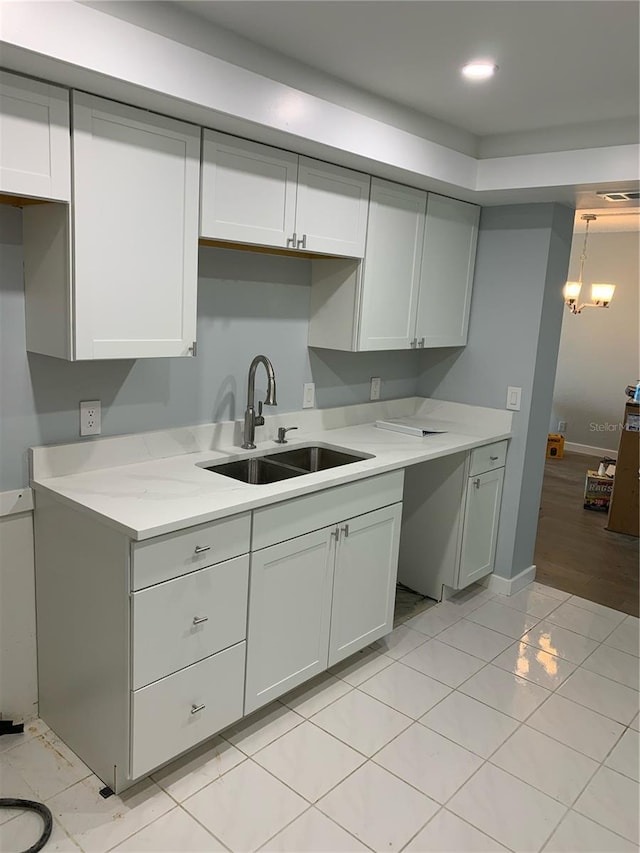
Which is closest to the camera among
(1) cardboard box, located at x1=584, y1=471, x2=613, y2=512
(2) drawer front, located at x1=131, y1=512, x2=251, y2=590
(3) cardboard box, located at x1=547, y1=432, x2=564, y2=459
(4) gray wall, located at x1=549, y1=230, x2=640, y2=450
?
(2) drawer front, located at x1=131, y1=512, x2=251, y2=590

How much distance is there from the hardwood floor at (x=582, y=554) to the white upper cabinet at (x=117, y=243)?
9.30 ft

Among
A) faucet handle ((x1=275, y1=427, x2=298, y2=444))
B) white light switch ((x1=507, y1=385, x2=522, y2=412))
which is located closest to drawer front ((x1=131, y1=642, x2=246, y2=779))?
faucet handle ((x1=275, y1=427, x2=298, y2=444))

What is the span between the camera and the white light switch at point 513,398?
3.49m

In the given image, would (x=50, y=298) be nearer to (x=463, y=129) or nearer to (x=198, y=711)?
(x=198, y=711)

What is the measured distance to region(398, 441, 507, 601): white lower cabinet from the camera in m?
3.38

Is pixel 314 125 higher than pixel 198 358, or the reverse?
pixel 314 125

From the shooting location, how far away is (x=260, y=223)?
240 cm

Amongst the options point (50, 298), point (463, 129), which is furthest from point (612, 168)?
point (50, 298)

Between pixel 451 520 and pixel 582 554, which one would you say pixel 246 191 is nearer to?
pixel 451 520

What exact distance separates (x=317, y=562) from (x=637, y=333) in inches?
218

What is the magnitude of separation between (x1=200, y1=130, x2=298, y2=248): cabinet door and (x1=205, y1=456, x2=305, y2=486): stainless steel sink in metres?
0.88

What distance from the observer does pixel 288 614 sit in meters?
2.39

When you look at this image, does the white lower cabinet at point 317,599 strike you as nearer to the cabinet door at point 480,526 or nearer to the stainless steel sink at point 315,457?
the stainless steel sink at point 315,457

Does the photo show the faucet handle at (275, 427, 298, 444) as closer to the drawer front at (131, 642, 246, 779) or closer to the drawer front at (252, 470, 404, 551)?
the drawer front at (252, 470, 404, 551)
